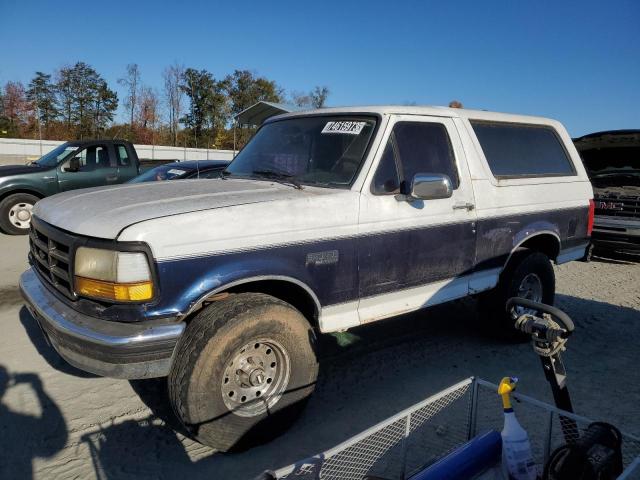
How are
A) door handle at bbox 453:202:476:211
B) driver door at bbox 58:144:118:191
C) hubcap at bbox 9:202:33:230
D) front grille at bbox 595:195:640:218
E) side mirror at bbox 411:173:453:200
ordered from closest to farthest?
side mirror at bbox 411:173:453:200 → door handle at bbox 453:202:476:211 → front grille at bbox 595:195:640:218 → hubcap at bbox 9:202:33:230 → driver door at bbox 58:144:118:191

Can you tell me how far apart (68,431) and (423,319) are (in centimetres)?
365

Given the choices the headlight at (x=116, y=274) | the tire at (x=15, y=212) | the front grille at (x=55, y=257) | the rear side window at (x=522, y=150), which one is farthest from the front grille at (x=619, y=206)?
the tire at (x=15, y=212)

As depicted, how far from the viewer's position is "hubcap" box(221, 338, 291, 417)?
2771 mm

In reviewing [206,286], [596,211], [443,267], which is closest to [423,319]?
[443,267]

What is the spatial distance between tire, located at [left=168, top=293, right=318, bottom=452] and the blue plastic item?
3.57ft

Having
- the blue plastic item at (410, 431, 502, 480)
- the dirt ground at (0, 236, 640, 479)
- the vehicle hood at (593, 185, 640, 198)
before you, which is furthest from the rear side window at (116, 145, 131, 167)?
the blue plastic item at (410, 431, 502, 480)

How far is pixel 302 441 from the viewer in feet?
9.80

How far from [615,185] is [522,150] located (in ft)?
20.0

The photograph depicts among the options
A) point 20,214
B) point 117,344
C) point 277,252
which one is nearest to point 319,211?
point 277,252

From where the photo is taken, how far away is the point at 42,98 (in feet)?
127

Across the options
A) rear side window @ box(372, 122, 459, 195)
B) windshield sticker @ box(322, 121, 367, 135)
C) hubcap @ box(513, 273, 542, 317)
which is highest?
windshield sticker @ box(322, 121, 367, 135)

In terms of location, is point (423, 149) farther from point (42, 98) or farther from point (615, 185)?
point (42, 98)

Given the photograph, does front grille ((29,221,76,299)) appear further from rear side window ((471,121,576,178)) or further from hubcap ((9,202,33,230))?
hubcap ((9,202,33,230))

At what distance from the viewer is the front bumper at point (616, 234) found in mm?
7898
